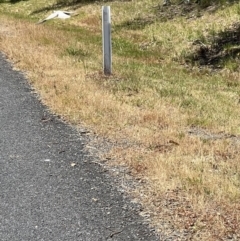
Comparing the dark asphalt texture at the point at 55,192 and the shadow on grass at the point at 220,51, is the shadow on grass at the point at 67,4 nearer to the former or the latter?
the shadow on grass at the point at 220,51

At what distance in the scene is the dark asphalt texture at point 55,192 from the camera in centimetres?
396

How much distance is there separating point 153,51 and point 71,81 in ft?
21.9

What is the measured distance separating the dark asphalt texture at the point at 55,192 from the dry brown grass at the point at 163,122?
0.91ft

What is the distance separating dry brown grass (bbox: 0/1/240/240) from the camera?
423 cm

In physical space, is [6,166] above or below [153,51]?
above

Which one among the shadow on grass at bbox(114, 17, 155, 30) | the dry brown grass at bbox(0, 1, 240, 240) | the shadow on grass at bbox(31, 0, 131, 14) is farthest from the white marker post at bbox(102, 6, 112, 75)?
the shadow on grass at bbox(31, 0, 131, 14)

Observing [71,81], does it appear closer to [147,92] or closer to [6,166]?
[147,92]

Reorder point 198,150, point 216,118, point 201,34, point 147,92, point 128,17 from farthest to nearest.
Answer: point 128,17
point 201,34
point 147,92
point 216,118
point 198,150

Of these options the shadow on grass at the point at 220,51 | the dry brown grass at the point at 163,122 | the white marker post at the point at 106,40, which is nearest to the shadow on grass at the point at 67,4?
the shadow on grass at the point at 220,51

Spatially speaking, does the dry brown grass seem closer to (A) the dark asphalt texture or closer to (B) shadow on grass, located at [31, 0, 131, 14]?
(A) the dark asphalt texture

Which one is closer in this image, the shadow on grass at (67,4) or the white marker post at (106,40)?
the white marker post at (106,40)

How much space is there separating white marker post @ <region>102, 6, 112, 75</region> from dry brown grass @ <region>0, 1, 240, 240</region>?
8.9 inches

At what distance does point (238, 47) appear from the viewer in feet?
42.9

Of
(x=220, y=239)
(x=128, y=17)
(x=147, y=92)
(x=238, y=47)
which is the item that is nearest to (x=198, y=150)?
(x=220, y=239)
